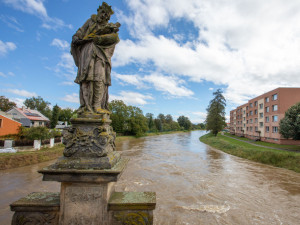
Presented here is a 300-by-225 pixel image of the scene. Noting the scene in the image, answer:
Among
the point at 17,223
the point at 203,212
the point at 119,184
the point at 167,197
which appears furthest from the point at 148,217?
the point at 119,184

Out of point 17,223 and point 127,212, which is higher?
point 127,212

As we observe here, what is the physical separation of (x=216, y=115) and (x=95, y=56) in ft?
142

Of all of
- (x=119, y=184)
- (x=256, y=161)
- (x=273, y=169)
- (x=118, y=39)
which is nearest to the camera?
(x=118, y=39)

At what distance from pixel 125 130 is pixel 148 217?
48477 millimetres

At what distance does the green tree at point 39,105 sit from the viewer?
65.4 m

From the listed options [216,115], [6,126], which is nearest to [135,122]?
[216,115]

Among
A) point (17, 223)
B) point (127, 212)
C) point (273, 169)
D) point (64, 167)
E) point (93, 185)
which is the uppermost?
point (64, 167)

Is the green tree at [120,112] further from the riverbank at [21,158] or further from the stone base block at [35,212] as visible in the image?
the stone base block at [35,212]

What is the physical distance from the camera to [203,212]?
629 cm

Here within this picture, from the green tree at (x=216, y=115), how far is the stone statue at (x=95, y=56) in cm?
4259

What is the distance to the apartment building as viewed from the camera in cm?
2986

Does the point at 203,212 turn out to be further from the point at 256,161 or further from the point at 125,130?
the point at 125,130

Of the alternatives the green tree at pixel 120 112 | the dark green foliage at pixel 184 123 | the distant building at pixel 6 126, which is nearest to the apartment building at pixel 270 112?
the green tree at pixel 120 112

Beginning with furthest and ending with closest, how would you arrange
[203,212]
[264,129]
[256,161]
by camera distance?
[264,129] < [256,161] < [203,212]
